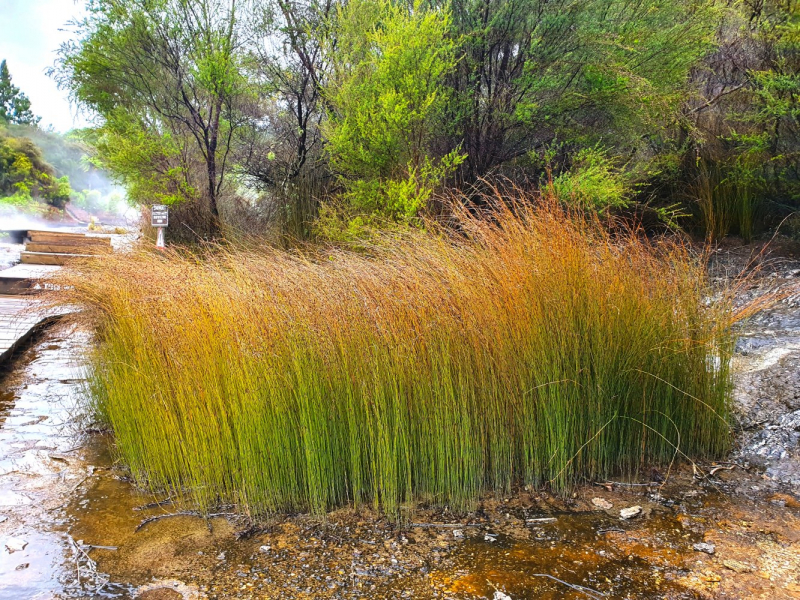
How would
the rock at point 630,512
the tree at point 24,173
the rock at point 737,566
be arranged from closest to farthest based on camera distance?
the rock at point 737,566 → the rock at point 630,512 → the tree at point 24,173

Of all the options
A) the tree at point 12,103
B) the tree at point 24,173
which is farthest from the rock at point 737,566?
the tree at point 12,103

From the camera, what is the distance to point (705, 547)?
2.45 m

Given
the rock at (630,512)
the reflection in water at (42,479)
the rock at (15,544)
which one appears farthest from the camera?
the rock at (630,512)

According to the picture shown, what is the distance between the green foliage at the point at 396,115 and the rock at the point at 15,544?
442 cm

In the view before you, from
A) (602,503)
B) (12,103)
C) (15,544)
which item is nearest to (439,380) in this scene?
(602,503)

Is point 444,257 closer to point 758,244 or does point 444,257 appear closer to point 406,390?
point 406,390

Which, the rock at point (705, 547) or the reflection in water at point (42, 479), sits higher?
the reflection in water at point (42, 479)

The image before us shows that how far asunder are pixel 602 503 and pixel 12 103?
35440 millimetres

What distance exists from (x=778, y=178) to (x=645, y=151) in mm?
2166

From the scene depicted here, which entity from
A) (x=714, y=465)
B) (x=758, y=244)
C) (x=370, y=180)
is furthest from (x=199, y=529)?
(x=758, y=244)

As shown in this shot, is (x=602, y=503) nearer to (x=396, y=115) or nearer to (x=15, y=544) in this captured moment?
(x=15, y=544)

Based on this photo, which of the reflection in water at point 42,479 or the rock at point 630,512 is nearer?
the reflection in water at point 42,479

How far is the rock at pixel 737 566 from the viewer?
89.0 inches

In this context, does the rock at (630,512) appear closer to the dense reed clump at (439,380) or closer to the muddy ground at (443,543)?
the muddy ground at (443,543)
